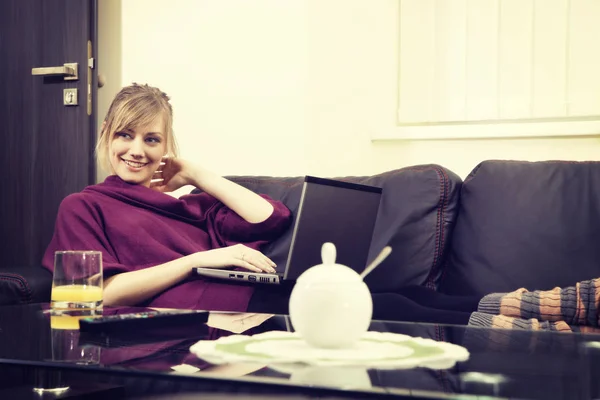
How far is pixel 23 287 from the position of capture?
181 cm

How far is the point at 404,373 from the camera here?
2.84ft

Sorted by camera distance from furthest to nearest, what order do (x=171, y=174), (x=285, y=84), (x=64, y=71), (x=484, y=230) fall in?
(x=64, y=71), (x=285, y=84), (x=171, y=174), (x=484, y=230)

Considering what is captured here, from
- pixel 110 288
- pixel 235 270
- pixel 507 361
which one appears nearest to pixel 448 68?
pixel 235 270

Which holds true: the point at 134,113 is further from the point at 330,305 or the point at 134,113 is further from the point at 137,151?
the point at 330,305

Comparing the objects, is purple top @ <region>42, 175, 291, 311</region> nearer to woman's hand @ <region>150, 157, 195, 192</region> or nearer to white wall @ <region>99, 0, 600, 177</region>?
woman's hand @ <region>150, 157, 195, 192</region>

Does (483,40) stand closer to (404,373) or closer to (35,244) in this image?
(404,373)

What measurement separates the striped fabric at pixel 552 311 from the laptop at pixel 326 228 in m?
0.39

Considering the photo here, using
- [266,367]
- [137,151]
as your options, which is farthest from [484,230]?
[266,367]

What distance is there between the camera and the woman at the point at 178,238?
157 centimetres

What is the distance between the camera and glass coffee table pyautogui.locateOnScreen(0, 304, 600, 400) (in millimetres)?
809

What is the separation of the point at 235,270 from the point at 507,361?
1.01m

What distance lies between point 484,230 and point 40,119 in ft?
6.60

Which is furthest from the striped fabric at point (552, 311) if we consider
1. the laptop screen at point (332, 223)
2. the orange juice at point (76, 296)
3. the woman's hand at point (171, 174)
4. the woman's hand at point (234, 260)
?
the woman's hand at point (171, 174)

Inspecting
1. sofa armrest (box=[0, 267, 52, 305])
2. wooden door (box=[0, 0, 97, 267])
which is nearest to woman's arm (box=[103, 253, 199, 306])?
sofa armrest (box=[0, 267, 52, 305])
